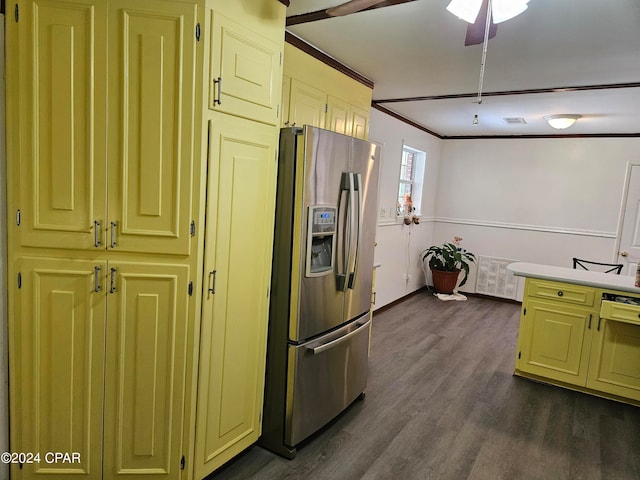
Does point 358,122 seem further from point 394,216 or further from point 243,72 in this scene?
point 394,216

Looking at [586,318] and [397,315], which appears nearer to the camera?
[586,318]

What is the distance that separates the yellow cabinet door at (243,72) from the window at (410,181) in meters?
3.69

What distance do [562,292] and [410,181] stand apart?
2996 mm

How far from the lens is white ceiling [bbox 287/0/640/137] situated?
2.17m

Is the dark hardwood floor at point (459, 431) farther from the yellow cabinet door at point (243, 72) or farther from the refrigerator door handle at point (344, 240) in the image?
the yellow cabinet door at point (243, 72)

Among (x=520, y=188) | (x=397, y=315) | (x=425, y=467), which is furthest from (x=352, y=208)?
(x=520, y=188)

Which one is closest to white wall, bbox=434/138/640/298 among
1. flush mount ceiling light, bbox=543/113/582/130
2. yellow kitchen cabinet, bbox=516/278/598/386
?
flush mount ceiling light, bbox=543/113/582/130

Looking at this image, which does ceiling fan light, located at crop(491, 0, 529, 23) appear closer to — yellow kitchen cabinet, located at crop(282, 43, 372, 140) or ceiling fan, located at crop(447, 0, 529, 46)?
ceiling fan, located at crop(447, 0, 529, 46)

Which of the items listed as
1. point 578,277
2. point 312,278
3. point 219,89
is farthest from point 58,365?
point 578,277

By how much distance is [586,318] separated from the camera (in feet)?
10.7

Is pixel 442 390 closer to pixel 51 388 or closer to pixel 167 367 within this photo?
pixel 167 367

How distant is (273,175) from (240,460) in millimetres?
1567

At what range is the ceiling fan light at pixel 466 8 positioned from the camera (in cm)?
158

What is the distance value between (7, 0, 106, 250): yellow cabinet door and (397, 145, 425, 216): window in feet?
14.2
